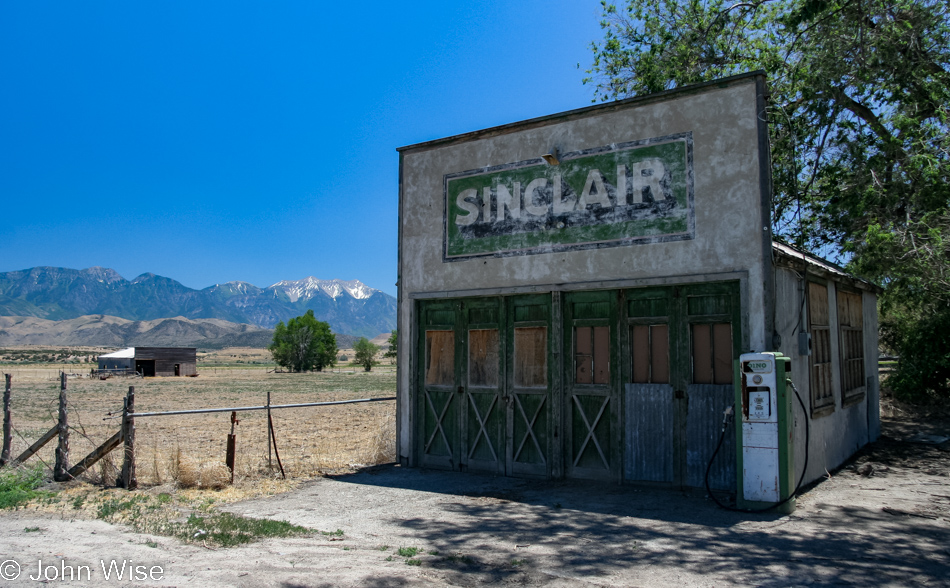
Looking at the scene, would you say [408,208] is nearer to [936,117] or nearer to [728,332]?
[728,332]

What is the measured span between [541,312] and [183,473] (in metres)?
5.95

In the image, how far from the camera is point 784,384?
7711mm

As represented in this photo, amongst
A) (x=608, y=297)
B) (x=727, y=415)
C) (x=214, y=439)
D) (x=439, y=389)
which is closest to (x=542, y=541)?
(x=727, y=415)

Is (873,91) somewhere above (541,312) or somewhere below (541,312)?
above

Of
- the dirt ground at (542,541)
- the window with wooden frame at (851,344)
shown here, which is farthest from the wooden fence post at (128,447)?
the window with wooden frame at (851,344)

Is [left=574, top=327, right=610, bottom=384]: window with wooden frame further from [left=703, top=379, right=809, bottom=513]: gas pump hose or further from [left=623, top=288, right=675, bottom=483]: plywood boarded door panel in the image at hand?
[left=703, top=379, right=809, bottom=513]: gas pump hose

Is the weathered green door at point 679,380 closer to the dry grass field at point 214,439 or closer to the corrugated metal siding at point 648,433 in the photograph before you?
the corrugated metal siding at point 648,433

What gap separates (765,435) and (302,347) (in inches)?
3453

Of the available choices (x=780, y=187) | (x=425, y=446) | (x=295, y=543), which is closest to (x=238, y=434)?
(x=425, y=446)

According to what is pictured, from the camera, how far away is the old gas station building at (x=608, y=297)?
8.71 m

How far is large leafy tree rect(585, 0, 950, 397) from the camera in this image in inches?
506

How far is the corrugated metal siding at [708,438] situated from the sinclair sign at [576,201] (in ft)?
7.26

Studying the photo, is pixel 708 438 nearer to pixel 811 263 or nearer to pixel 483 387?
pixel 811 263

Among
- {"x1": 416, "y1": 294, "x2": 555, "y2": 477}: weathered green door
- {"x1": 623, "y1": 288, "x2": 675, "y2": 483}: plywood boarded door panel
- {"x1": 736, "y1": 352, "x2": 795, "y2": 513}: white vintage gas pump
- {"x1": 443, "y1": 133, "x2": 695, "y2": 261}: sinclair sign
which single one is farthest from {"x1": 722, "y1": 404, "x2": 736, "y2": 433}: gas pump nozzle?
{"x1": 416, "y1": 294, "x2": 555, "y2": 477}: weathered green door
